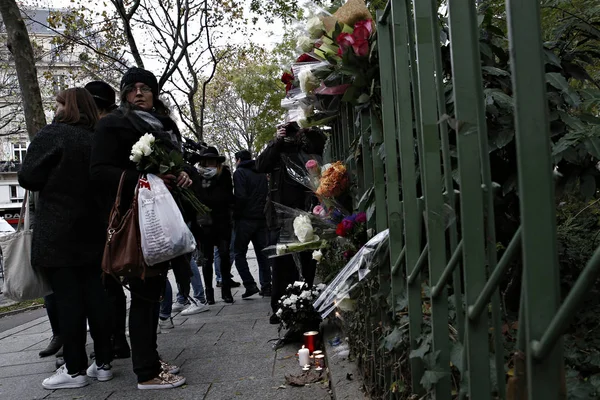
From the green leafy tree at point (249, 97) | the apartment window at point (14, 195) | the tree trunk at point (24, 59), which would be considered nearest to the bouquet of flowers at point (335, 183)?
the tree trunk at point (24, 59)

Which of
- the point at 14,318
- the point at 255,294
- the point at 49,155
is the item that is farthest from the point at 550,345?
the point at 14,318

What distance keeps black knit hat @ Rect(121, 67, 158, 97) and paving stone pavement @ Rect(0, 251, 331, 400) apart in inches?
80.4

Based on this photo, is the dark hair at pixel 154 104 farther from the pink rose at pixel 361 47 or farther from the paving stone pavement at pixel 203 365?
the paving stone pavement at pixel 203 365

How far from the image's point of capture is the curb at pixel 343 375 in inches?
114

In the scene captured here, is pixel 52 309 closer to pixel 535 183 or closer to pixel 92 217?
pixel 92 217

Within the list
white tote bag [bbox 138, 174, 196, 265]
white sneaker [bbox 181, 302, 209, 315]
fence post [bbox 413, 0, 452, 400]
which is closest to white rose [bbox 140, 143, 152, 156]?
white tote bag [bbox 138, 174, 196, 265]

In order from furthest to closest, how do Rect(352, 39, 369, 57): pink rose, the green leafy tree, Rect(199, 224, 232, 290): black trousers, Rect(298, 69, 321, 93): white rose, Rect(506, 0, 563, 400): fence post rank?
the green leafy tree, Rect(199, 224, 232, 290): black trousers, Rect(298, 69, 321, 93): white rose, Rect(352, 39, 369, 57): pink rose, Rect(506, 0, 563, 400): fence post

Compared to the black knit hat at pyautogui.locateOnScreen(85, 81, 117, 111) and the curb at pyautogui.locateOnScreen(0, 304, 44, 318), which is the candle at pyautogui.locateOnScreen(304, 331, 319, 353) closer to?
the black knit hat at pyautogui.locateOnScreen(85, 81, 117, 111)

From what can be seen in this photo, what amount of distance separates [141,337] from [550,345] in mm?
3077

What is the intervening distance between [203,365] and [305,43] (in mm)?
2504

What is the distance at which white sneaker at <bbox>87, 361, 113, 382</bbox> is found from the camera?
405 cm

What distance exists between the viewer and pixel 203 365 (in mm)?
4348

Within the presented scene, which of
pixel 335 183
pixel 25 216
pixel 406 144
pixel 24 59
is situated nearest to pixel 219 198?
pixel 25 216

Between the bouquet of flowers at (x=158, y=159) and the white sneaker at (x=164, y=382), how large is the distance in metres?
1.15
